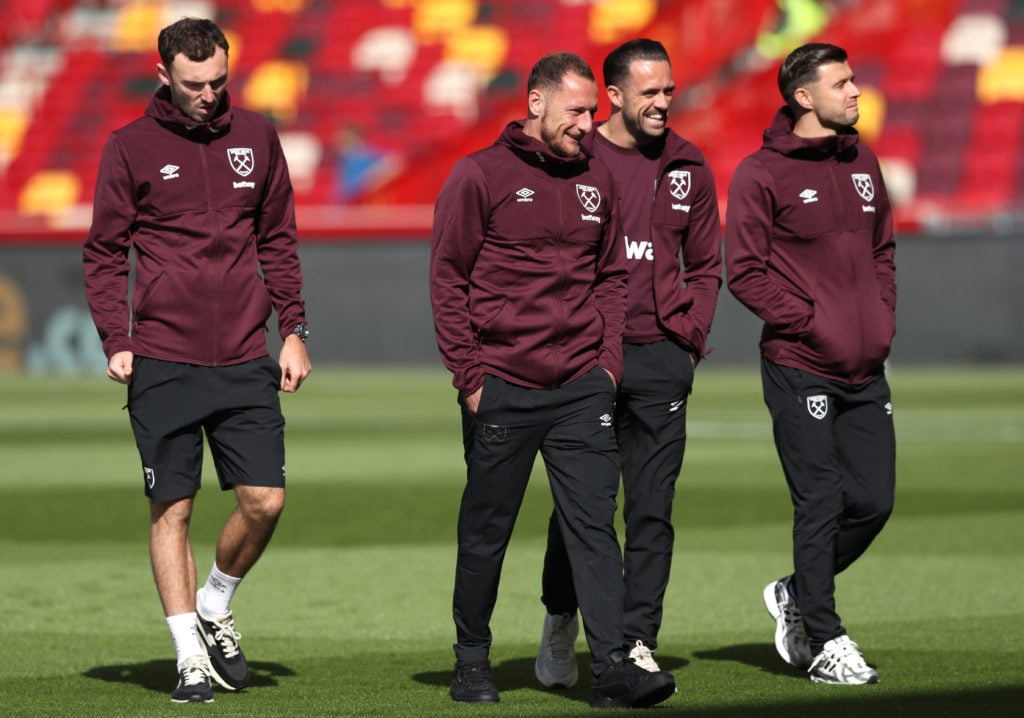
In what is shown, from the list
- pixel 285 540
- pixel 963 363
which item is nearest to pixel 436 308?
pixel 285 540

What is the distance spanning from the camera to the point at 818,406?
671 cm

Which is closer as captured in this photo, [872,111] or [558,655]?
[558,655]

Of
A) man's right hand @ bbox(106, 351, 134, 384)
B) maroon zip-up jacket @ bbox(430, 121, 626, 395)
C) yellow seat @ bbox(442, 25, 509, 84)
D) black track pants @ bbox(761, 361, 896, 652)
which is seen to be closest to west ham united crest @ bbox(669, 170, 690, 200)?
maroon zip-up jacket @ bbox(430, 121, 626, 395)

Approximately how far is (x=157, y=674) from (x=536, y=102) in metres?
2.52

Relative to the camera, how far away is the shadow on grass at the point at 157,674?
6.63 m

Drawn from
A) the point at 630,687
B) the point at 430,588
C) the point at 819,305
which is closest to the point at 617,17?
the point at 430,588

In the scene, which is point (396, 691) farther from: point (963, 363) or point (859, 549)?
point (963, 363)

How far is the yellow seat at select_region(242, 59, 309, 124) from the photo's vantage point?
118 feet

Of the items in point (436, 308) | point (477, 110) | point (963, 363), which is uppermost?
point (477, 110)

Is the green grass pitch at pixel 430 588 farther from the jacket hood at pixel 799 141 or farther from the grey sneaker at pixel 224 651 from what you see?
the jacket hood at pixel 799 141

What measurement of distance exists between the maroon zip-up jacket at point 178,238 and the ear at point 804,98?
6.26ft

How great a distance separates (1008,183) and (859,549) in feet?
80.7

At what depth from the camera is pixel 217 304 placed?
641cm

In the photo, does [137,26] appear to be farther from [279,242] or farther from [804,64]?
[804,64]
